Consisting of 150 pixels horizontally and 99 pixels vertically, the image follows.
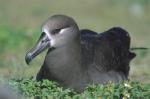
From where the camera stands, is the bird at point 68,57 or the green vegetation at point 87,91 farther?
the bird at point 68,57

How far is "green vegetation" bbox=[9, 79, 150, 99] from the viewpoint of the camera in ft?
21.8

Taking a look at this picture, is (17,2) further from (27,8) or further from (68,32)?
(68,32)

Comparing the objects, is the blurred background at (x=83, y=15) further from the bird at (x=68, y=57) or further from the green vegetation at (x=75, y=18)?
the bird at (x=68, y=57)

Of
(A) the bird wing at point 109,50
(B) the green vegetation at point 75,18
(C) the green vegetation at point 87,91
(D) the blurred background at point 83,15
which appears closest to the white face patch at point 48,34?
(A) the bird wing at point 109,50

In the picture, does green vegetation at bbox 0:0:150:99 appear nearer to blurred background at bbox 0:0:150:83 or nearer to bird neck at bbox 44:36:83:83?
blurred background at bbox 0:0:150:83

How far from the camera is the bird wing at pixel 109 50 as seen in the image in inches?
340

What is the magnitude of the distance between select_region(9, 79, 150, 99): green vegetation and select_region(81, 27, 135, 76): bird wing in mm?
1544

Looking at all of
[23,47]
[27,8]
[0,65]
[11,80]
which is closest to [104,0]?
[27,8]

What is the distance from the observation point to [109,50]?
9062 mm

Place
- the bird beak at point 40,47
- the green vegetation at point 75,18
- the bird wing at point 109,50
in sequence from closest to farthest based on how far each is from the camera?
the bird beak at point 40,47 → the bird wing at point 109,50 → the green vegetation at point 75,18

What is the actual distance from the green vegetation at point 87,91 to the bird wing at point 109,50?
1544 millimetres

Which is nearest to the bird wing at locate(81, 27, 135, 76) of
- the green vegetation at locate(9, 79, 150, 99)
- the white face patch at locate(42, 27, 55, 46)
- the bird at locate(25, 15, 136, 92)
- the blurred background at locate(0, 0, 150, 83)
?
the bird at locate(25, 15, 136, 92)

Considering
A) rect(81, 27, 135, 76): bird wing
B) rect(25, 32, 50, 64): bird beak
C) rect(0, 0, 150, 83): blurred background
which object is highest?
rect(25, 32, 50, 64): bird beak

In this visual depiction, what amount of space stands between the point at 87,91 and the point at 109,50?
7.59 feet
